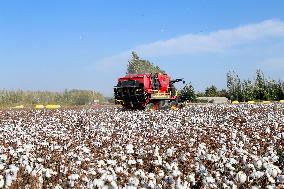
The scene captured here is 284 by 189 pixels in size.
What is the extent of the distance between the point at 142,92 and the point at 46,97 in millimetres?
26043

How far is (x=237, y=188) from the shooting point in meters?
6.70

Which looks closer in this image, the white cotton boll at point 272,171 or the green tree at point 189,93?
the white cotton boll at point 272,171

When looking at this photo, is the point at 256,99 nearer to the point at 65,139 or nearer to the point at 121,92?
the point at 121,92

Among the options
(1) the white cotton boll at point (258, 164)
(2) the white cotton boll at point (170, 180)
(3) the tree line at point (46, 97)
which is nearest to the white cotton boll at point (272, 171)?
(1) the white cotton boll at point (258, 164)

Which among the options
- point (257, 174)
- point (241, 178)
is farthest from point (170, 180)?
point (257, 174)

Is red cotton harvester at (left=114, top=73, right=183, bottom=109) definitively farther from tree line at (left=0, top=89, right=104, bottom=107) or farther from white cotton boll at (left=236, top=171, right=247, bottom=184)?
white cotton boll at (left=236, top=171, right=247, bottom=184)

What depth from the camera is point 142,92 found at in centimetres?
2958

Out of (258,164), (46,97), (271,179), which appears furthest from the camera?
(46,97)

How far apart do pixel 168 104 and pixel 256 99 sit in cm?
2806

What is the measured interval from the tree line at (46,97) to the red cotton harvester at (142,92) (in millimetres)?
20995

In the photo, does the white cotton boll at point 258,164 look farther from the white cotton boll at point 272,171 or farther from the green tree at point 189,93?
the green tree at point 189,93

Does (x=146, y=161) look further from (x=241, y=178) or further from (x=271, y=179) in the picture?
(x=271, y=179)

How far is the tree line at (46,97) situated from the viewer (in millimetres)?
51062

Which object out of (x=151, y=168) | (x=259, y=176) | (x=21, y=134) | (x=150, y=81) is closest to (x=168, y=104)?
(x=150, y=81)
